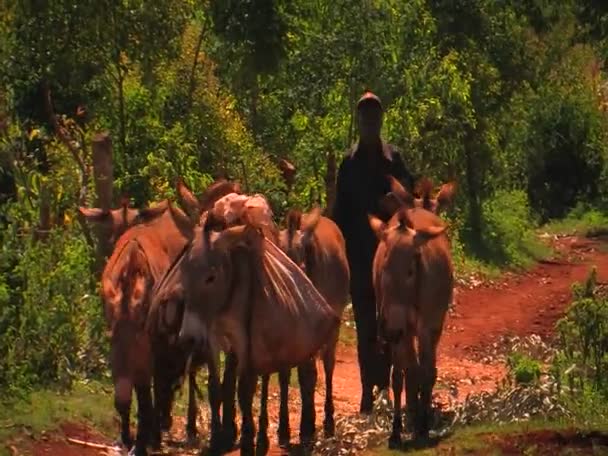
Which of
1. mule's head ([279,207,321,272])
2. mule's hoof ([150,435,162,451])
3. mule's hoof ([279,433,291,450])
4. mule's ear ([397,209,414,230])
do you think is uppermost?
mule's ear ([397,209,414,230])

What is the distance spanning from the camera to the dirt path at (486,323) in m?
12.8

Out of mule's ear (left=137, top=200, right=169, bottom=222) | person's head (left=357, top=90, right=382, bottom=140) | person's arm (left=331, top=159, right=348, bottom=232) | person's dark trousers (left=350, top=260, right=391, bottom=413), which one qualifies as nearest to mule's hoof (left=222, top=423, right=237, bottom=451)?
mule's ear (left=137, top=200, right=169, bottom=222)

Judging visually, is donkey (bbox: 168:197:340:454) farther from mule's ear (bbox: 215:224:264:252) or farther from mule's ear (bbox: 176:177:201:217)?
mule's ear (bbox: 176:177:201:217)

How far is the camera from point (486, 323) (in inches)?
733

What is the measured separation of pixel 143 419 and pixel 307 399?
46.6 inches

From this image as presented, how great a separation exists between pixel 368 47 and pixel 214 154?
2644mm

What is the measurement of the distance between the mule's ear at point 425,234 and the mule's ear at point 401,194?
87 centimetres

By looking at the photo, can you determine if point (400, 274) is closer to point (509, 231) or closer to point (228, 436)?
point (228, 436)

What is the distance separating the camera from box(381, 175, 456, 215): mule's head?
32.7ft

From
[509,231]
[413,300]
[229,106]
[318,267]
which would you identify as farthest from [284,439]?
[509,231]

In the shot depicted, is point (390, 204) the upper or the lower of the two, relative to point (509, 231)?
upper

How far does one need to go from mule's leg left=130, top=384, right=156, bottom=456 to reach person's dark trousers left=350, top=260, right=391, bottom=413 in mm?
2183

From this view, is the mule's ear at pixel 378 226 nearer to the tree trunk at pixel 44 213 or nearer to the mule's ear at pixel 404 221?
the mule's ear at pixel 404 221

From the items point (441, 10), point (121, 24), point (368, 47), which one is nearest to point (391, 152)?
point (121, 24)
